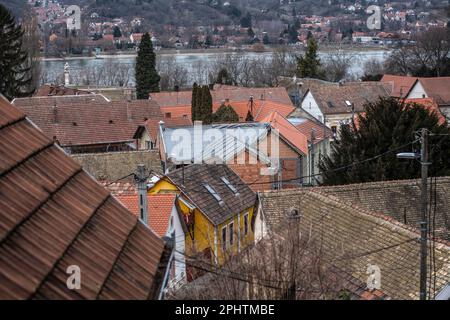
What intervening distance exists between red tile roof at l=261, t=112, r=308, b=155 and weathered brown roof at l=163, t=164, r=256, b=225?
609 centimetres

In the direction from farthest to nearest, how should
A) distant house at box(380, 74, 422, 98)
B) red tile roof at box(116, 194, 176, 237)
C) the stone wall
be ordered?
distant house at box(380, 74, 422, 98) → the stone wall → red tile roof at box(116, 194, 176, 237)

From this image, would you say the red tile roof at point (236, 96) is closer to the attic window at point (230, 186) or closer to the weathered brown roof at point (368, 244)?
the attic window at point (230, 186)

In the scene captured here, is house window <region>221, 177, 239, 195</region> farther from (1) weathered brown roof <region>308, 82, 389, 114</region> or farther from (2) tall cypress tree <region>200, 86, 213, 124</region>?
(1) weathered brown roof <region>308, 82, 389, 114</region>

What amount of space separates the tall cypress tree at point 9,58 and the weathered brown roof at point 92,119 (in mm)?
8658

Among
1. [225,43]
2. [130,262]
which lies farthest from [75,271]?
[225,43]

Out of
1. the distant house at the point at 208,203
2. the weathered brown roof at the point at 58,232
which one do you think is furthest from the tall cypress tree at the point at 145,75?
the weathered brown roof at the point at 58,232

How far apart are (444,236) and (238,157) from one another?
7969 millimetres

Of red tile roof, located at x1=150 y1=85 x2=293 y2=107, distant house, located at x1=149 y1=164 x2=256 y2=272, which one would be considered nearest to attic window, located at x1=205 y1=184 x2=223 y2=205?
distant house, located at x1=149 y1=164 x2=256 y2=272

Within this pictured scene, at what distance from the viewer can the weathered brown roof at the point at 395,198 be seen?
1489cm

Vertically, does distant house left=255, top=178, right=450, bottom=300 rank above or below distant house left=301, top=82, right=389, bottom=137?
above

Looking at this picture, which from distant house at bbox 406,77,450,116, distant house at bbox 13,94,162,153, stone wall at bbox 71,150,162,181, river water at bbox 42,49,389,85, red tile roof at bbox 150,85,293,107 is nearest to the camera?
stone wall at bbox 71,150,162,181

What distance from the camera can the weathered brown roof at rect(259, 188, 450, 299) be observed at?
10094 mm

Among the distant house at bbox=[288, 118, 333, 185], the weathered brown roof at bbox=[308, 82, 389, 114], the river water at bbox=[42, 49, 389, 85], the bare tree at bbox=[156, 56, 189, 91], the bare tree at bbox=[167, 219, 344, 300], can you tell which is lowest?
the river water at bbox=[42, 49, 389, 85]
